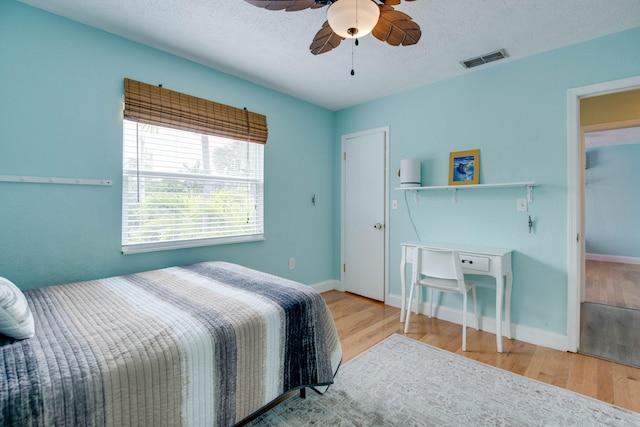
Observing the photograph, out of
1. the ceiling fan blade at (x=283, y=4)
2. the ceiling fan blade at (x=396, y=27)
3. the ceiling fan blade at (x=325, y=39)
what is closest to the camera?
the ceiling fan blade at (x=283, y=4)

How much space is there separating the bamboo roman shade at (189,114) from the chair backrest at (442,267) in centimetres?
197

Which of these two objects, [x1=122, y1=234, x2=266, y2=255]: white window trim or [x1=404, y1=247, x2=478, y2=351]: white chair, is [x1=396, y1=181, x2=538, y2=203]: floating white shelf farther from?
[x1=122, y1=234, x2=266, y2=255]: white window trim

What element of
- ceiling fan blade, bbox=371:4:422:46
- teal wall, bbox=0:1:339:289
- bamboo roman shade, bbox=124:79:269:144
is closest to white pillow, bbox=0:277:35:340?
teal wall, bbox=0:1:339:289

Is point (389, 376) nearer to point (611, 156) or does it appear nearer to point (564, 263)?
point (564, 263)

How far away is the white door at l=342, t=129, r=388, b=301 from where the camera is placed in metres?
3.50

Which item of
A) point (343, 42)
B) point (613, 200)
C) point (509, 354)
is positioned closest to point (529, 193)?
point (509, 354)

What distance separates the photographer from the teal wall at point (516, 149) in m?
2.31

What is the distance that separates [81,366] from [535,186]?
3.10 m

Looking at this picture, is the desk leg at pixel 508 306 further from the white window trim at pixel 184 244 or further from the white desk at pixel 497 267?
the white window trim at pixel 184 244

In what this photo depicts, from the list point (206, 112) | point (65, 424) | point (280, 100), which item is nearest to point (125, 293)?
point (65, 424)

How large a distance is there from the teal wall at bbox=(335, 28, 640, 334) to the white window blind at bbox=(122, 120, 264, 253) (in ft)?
5.88

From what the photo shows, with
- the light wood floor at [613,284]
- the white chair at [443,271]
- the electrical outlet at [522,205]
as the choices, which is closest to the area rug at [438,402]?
the white chair at [443,271]

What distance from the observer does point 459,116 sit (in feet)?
9.42

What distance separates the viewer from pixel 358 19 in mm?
1274
